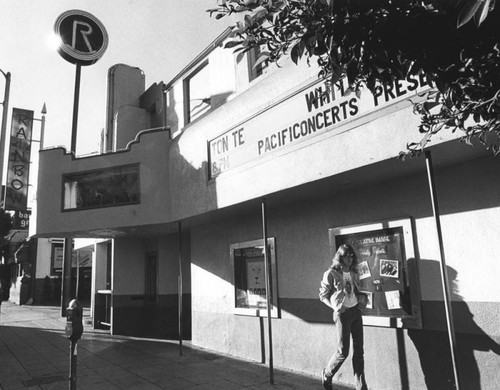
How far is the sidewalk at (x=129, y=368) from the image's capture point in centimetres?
622

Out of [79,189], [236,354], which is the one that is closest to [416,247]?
[236,354]

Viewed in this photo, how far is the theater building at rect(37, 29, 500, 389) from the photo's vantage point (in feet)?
15.4

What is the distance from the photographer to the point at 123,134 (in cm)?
1189

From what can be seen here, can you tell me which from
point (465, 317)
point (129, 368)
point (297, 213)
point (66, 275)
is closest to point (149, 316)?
point (129, 368)

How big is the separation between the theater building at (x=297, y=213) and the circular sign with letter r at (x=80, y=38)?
479 cm

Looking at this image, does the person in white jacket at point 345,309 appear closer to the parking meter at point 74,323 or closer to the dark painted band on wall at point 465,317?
the dark painted band on wall at point 465,317

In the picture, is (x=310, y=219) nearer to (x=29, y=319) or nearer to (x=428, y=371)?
(x=428, y=371)

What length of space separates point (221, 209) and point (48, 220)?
475 centimetres

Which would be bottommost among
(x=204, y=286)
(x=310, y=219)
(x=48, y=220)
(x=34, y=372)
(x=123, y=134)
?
(x=34, y=372)

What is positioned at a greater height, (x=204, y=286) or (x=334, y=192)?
(x=334, y=192)

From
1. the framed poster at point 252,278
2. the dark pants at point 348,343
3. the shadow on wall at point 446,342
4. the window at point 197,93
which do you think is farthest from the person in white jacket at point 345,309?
the window at point 197,93

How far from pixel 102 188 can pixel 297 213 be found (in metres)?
4.91

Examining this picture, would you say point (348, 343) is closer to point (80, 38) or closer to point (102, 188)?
point (102, 188)

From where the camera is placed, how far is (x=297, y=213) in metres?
6.81
